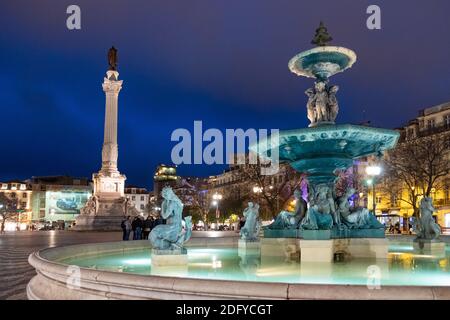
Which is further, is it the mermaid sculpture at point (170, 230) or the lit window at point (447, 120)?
the lit window at point (447, 120)

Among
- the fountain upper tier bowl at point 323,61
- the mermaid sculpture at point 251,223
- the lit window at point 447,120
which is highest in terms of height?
the lit window at point 447,120

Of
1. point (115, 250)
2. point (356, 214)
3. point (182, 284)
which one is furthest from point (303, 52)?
point (182, 284)

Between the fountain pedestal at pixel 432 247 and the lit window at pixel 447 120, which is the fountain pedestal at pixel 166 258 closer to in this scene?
the fountain pedestal at pixel 432 247

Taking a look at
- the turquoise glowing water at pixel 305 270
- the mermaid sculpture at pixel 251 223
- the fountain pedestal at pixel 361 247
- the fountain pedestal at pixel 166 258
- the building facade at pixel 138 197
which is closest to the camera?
the turquoise glowing water at pixel 305 270

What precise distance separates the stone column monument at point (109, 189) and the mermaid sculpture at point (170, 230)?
34134 millimetres

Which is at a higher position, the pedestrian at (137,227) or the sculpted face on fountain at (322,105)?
the sculpted face on fountain at (322,105)

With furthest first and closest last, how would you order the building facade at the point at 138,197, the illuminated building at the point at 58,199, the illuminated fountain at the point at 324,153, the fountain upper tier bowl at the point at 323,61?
1. the building facade at the point at 138,197
2. the illuminated building at the point at 58,199
3. the fountain upper tier bowl at the point at 323,61
4. the illuminated fountain at the point at 324,153

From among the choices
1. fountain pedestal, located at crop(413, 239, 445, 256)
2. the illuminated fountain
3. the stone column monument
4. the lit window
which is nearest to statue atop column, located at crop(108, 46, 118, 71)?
the stone column monument

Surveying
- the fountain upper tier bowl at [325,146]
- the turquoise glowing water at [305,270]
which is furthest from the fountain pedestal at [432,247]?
the fountain upper tier bowl at [325,146]

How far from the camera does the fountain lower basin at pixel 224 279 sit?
523cm
